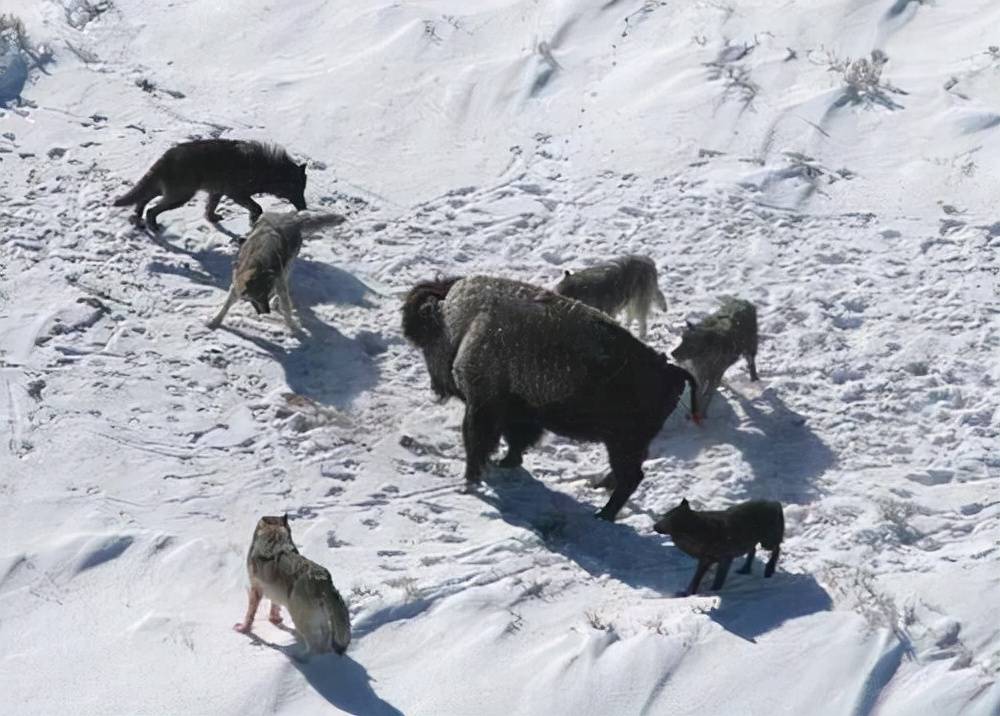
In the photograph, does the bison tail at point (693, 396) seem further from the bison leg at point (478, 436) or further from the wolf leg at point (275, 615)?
→ the wolf leg at point (275, 615)

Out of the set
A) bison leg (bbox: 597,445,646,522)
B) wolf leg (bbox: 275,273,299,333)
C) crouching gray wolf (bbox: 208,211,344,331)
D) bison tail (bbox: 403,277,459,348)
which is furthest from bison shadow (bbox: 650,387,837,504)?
crouching gray wolf (bbox: 208,211,344,331)

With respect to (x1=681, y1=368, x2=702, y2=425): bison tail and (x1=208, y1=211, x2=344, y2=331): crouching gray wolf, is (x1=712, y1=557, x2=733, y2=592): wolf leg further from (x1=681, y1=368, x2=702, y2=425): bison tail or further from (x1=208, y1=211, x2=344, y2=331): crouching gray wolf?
(x1=208, y1=211, x2=344, y2=331): crouching gray wolf

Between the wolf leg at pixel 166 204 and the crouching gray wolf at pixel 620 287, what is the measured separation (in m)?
4.00

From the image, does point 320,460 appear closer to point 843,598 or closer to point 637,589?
point 637,589

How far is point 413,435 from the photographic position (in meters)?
13.2

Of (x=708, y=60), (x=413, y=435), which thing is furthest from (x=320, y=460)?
(x=708, y=60)

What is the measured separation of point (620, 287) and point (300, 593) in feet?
16.3

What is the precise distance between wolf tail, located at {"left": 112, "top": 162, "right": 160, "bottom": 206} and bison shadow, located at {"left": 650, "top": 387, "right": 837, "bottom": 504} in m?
5.70

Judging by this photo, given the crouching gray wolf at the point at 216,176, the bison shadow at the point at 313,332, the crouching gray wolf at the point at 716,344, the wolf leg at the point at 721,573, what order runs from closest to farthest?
1. the wolf leg at the point at 721,573
2. the crouching gray wolf at the point at 716,344
3. the bison shadow at the point at 313,332
4. the crouching gray wolf at the point at 216,176

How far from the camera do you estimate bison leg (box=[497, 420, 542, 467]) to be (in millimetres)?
12523

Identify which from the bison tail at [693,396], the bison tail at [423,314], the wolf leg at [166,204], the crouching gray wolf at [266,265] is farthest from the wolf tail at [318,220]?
the bison tail at [693,396]

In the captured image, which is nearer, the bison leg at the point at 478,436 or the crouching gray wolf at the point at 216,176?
the bison leg at the point at 478,436

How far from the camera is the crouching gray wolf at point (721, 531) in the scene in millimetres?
10836

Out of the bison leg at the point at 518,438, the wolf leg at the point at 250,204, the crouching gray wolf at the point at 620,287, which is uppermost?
the crouching gray wolf at the point at 620,287
